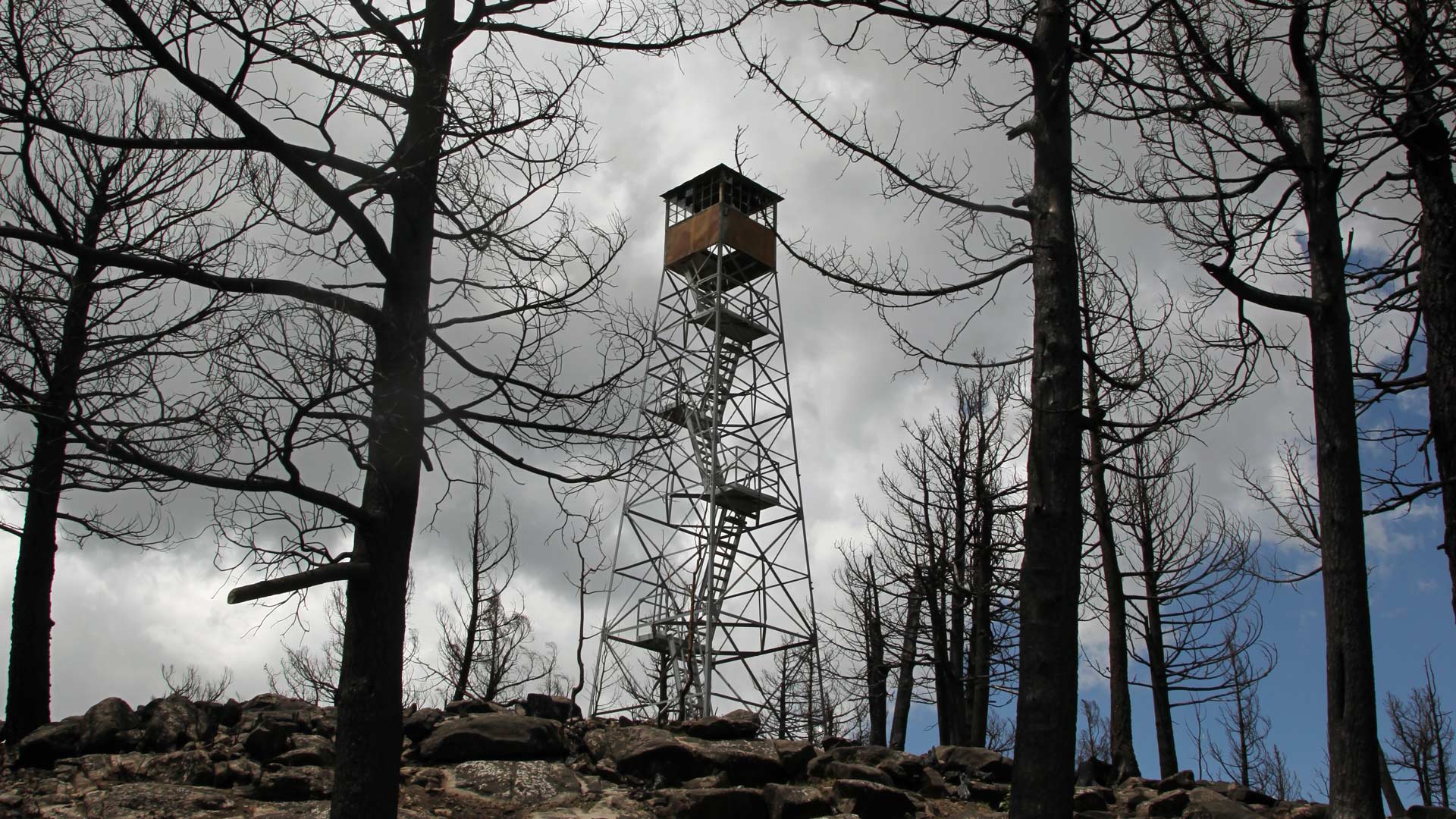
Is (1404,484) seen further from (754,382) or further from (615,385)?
(754,382)

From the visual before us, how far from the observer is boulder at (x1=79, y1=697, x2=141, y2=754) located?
29.0 feet

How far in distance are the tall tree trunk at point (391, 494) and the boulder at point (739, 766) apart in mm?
4473

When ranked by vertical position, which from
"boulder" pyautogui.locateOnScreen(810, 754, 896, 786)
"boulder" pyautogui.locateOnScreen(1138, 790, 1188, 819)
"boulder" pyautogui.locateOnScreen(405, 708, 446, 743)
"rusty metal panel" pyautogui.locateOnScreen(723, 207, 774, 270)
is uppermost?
"rusty metal panel" pyautogui.locateOnScreen(723, 207, 774, 270)

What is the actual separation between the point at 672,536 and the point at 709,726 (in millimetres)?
7261

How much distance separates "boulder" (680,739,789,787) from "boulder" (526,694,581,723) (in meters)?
1.69

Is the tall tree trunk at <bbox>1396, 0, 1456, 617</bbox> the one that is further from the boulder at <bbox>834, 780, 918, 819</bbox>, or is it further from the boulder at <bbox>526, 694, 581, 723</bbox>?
the boulder at <bbox>526, 694, 581, 723</bbox>

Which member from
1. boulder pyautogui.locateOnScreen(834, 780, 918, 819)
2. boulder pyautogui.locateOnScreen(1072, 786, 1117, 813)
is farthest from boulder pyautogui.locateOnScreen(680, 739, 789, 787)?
boulder pyautogui.locateOnScreen(1072, 786, 1117, 813)

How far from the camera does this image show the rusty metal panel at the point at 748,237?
61.8 ft

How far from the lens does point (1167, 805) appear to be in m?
9.03

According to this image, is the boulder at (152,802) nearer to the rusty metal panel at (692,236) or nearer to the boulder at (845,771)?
the boulder at (845,771)

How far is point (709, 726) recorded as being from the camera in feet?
33.8

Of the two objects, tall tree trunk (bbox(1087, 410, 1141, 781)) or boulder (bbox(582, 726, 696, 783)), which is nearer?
boulder (bbox(582, 726, 696, 783))

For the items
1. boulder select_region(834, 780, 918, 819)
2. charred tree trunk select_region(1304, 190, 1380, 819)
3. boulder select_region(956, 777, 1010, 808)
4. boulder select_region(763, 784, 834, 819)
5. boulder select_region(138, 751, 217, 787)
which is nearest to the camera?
charred tree trunk select_region(1304, 190, 1380, 819)

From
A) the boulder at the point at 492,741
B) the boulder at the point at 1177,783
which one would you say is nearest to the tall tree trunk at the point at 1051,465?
the boulder at the point at 492,741
